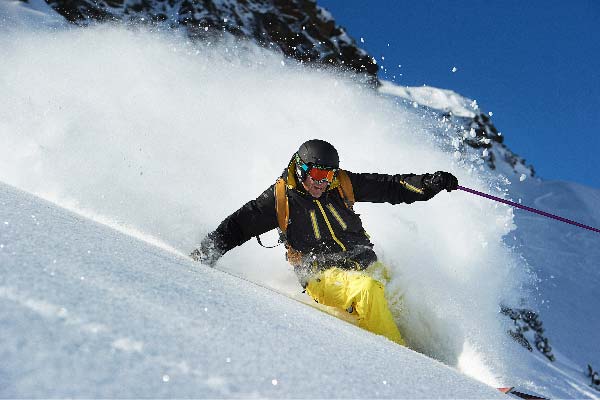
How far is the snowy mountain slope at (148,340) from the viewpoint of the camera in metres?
0.96

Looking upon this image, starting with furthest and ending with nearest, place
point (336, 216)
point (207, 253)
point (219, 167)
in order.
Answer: point (219, 167) < point (336, 216) < point (207, 253)

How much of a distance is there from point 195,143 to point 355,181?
170 inches

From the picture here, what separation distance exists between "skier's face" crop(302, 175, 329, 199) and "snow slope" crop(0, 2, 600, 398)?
3.78 feet

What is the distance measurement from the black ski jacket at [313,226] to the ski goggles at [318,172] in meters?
0.18

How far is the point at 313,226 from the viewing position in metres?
4.07

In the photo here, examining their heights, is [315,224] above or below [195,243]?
above

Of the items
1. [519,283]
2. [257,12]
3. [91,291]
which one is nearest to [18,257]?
[91,291]

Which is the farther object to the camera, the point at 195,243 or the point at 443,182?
the point at 195,243

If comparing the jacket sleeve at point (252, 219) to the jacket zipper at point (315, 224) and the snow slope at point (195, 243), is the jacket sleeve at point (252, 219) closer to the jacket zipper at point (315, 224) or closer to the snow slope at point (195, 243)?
the jacket zipper at point (315, 224)

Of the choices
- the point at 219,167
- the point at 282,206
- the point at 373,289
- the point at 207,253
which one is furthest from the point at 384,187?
the point at 219,167

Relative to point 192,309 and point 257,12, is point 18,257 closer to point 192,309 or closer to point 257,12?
point 192,309

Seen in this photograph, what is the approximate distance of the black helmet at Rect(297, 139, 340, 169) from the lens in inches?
154

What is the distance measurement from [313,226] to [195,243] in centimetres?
149

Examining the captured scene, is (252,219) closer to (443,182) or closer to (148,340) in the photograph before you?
(443,182)
